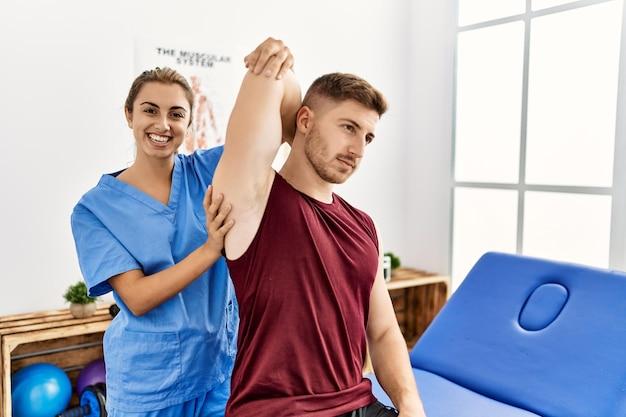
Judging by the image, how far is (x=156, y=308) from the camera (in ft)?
4.13

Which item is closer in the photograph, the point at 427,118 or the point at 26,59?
the point at 26,59

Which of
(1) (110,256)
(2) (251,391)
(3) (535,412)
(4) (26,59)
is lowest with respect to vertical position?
(3) (535,412)

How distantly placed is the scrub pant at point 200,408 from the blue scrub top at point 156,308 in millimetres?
18

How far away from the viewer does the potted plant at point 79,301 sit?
2.37 m

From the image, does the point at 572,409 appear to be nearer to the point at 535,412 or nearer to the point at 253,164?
the point at 535,412

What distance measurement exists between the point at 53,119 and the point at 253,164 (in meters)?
1.74

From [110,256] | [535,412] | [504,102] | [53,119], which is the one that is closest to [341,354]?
[110,256]

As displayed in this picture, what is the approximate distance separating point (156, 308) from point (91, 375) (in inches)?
51.8

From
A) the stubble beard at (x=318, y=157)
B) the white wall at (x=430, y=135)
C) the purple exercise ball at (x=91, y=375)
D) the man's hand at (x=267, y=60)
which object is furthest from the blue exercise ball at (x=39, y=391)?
the white wall at (x=430, y=135)

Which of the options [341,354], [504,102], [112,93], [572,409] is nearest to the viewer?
[341,354]

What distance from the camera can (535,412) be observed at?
1577 millimetres

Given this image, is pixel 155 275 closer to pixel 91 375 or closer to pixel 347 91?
pixel 347 91

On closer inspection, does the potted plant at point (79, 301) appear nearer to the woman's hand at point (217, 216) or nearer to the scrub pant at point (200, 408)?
the scrub pant at point (200, 408)

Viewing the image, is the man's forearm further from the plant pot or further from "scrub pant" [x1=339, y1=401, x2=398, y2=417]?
the plant pot
